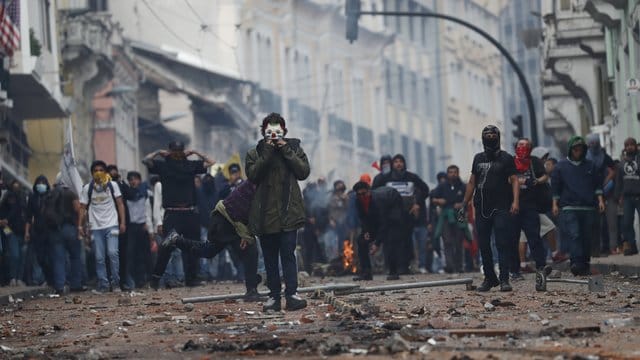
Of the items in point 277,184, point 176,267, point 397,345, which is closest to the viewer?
point 397,345

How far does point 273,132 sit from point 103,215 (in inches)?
393

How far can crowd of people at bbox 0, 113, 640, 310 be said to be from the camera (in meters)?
15.5

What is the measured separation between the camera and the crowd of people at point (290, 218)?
15.5m

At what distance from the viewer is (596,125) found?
44188mm

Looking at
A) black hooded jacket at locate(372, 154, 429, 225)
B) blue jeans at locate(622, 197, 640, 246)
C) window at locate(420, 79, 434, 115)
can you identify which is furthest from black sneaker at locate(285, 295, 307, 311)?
window at locate(420, 79, 434, 115)

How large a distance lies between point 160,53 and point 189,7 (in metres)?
10.00

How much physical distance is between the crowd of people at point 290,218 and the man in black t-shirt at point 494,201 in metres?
0.01

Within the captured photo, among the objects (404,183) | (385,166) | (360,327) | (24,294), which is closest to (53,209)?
(24,294)

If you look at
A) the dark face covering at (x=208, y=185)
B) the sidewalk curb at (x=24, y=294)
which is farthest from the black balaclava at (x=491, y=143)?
the dark face covering at (x=208, y=185)

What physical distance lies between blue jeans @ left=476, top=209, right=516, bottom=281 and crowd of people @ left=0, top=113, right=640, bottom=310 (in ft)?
0.06

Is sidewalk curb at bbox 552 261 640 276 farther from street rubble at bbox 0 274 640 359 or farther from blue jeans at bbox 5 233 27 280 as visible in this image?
blue jeans at bbox 5 233 27 280

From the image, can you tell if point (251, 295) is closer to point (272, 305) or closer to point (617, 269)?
point (272, 305)

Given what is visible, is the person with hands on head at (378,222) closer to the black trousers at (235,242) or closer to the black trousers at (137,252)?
the black trousers at (137,252)

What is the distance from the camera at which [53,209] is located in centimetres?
2530
